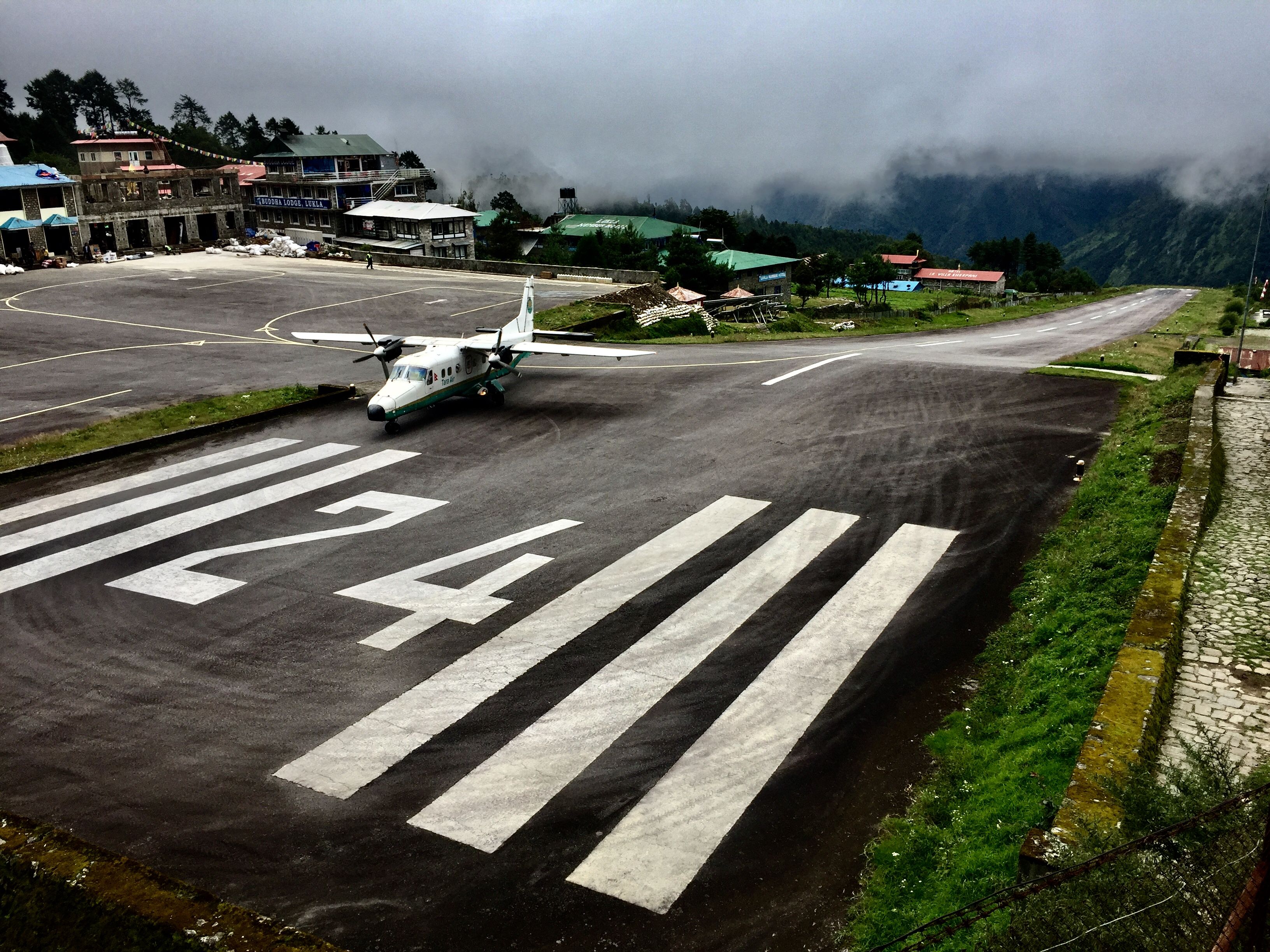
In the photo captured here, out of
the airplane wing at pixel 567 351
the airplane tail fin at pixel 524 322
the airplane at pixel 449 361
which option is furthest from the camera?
the airplane tail fin at pixel 524 322

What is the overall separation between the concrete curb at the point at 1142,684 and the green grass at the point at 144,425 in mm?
26779

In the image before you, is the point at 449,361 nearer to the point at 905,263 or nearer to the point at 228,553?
the point at 228,553

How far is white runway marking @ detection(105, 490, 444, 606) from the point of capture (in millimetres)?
17875

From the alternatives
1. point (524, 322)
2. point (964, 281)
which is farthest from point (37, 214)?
point (964, 281)

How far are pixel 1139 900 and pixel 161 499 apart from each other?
22.8 meters

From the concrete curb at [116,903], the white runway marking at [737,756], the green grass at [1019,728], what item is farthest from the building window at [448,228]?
the concrete curb at [116,903]

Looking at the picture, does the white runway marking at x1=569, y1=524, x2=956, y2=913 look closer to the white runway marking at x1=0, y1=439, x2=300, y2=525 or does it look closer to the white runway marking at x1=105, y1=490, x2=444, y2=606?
the white runway marking at x1=105, y1=490, x2=444, y2=606

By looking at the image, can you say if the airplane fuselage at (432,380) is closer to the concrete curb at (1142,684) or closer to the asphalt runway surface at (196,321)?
the asphalt runway surface at (196,321)

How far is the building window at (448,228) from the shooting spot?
87875mm

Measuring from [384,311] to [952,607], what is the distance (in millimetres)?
41316

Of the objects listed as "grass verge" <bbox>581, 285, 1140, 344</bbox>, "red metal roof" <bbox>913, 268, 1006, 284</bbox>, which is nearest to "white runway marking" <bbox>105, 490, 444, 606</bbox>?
"grass verge" <bbox>581, 285, 1140, 344</bbox>

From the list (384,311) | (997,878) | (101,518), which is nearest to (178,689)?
(101,518)

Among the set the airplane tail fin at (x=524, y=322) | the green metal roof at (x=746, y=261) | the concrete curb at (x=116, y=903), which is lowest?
the concrete curb at (x=116, y=903)

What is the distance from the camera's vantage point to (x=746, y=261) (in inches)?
4203
